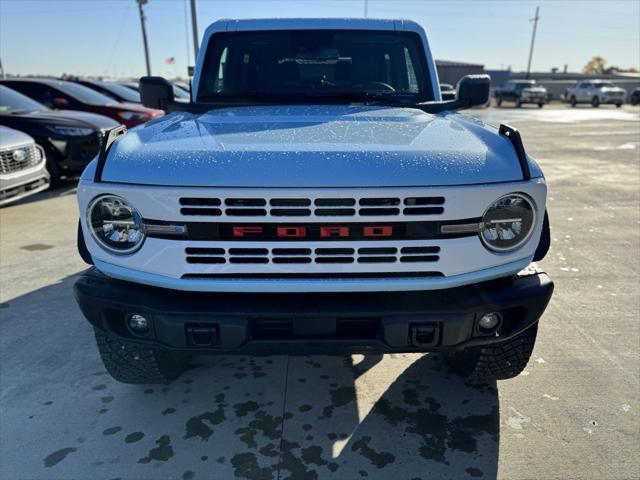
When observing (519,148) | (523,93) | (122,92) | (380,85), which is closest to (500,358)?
(519,148)

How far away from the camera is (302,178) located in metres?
1.90

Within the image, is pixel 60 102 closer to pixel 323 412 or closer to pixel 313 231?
pixel 323 412

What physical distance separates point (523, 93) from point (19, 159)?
3353 centimetres

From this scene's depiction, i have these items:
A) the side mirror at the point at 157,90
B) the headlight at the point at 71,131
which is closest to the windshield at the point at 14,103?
the headlight at the point at 71,131

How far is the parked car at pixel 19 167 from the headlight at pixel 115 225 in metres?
5.14

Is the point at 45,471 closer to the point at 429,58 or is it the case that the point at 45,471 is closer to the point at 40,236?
the point at 429,58

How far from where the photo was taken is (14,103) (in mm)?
8266

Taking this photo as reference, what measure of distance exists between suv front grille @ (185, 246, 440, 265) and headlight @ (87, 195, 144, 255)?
259 millimetres

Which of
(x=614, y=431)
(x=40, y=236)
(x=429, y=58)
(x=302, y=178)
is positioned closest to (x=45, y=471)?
(x=302, y=178)

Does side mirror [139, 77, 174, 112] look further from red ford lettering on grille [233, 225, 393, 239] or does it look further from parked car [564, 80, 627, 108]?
parked car [564, 80, 627, 108]

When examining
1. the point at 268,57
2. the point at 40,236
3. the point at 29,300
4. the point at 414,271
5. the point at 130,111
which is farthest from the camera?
the point at 130,111

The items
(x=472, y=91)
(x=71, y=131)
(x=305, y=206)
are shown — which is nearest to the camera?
(x=305, y=206)

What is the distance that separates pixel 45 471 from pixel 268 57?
2815 millimetres

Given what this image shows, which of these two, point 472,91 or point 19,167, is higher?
point 472,91
